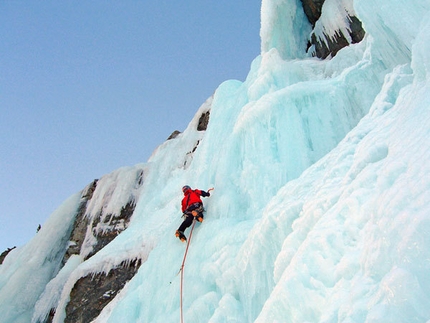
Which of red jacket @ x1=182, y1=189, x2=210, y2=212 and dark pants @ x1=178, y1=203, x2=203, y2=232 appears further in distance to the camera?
red jacket @ x1=182, y1=189, x2=210, y2=212

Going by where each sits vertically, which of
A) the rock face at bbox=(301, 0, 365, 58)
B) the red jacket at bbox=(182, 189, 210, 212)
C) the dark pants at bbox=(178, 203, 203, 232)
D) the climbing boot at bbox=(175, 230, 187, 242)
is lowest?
the climbing boot at bbox=(175, 230, 187, 242)

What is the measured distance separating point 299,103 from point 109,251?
A: 550 centimetres

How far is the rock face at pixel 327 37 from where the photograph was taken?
894cm

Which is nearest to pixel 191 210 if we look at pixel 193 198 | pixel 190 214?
pixel 190 214

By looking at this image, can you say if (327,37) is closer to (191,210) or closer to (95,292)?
(191,210)

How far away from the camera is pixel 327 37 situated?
9.70 meters

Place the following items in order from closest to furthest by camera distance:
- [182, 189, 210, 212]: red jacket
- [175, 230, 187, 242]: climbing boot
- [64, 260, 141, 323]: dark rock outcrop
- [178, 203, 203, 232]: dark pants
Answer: [175, 230, 187, 242]: climbing boot < [178, 203, 203, 232]: dark pants < [182, 189, 210, 212]: red jacket < [64, 260, 141, 323]: dark rock outcrop

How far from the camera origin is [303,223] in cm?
299

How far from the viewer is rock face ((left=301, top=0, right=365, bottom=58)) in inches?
352

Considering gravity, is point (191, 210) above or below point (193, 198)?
below

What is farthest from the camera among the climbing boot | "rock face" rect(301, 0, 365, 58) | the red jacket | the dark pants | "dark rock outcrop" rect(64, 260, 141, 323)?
"rock face" rect(301, 0, 365, 58)

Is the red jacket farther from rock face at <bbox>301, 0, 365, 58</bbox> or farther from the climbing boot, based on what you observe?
rock face at <bbox>301, 0, 365, 58</bbox>

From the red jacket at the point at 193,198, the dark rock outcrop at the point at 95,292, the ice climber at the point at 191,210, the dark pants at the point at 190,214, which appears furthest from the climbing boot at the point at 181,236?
the dark rock outcrop at the point at 95,292

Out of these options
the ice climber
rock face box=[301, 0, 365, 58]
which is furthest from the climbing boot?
rock face box=[301, 0, 365, 58]
